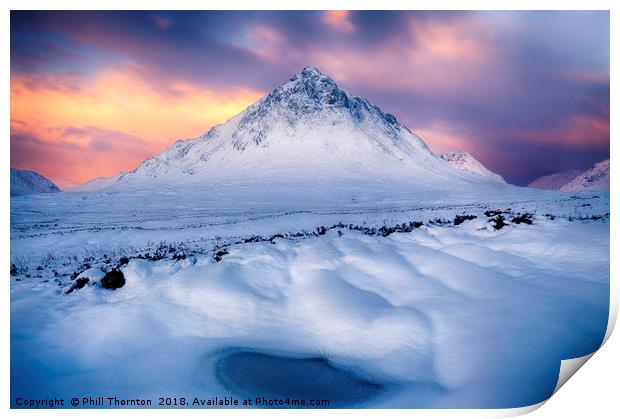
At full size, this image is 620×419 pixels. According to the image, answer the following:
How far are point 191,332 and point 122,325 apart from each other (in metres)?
1.07

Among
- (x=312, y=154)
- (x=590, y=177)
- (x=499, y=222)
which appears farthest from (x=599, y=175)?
(x=312, y=154)

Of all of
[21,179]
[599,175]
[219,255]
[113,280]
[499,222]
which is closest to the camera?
[113,280]

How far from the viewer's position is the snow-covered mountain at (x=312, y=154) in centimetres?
11538

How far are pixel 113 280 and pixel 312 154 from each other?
13988 cm

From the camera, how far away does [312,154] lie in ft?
477

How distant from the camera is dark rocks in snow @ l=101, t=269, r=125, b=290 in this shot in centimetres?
718

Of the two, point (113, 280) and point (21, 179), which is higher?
point (21, 179)

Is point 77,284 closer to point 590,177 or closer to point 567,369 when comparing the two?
point 567,369

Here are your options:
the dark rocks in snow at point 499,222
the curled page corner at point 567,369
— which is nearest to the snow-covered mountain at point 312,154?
the dark rocks in snow at point 499,222

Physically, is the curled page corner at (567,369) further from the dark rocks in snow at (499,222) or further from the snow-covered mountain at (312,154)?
the snow-covered mountain at (312,154)

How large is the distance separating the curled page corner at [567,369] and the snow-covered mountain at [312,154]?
304ft

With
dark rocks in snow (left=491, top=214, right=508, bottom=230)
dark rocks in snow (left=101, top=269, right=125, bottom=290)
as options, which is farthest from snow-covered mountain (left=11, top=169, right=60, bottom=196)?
dark rocks in snow (left=491, top=214, right=508, bottom=230)
